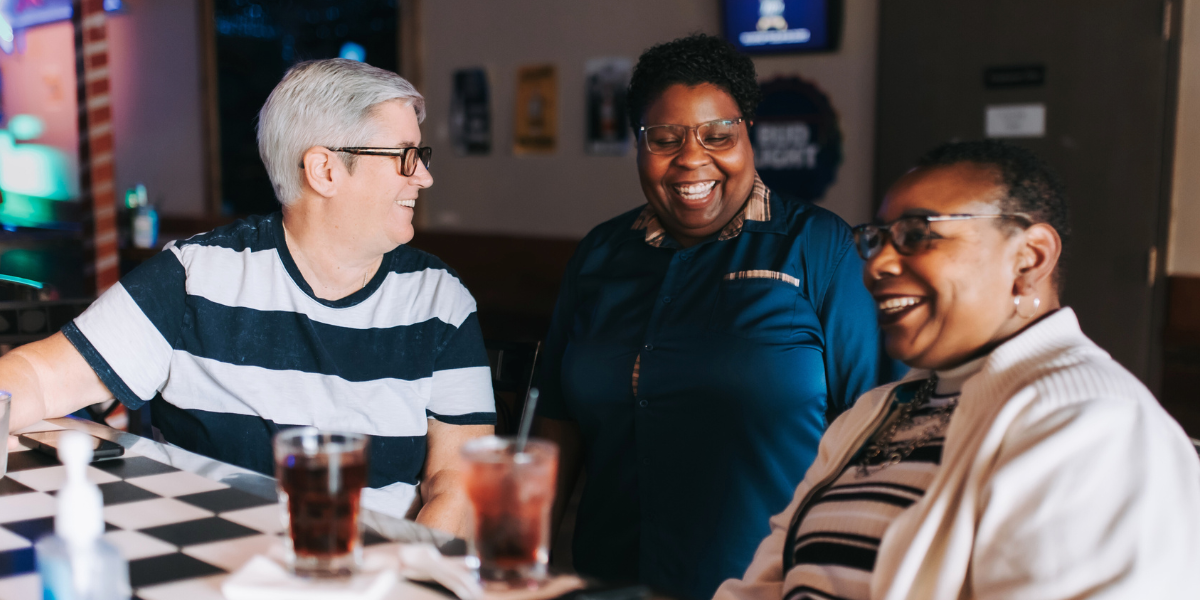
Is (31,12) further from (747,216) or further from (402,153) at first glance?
(747,216)

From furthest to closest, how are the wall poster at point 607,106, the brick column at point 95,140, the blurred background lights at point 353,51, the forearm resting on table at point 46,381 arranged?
1. the blurred background lights at point 353,51
2. the brick column at point 95,140
3. the wall poster at point 607,106
4. the forearm resting on table at point 46,381

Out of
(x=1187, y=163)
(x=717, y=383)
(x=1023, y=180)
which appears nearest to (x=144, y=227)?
(x=717, y=383)

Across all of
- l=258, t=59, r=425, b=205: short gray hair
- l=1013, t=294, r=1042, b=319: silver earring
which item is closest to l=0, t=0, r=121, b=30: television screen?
l=258, t=59, r=425, b=205: short gray hair

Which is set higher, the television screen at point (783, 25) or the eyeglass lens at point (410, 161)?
the television screen at point (783, 25)

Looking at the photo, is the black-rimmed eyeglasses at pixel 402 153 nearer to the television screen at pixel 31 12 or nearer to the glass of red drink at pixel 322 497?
the glass of red drink at pixel 322 497

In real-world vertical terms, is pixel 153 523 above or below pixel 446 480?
above

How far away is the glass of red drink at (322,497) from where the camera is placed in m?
0.99

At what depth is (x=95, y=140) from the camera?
18.1ft

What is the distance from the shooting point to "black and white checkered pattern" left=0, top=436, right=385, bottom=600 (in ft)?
3.45

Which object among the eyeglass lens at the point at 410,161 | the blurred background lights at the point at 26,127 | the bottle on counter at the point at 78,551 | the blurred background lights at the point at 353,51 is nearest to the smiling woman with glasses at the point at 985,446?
the bottle on counter at the point at 78,551

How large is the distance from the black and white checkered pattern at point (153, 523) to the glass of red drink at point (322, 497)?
12 cm

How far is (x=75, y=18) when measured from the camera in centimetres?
546

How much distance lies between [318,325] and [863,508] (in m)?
1.10

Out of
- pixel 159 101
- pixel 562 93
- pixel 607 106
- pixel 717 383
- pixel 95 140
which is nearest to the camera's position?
pixel 717 383
